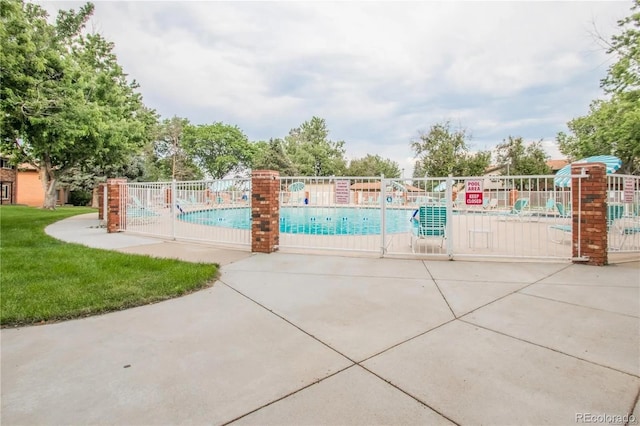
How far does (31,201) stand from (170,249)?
35967mm

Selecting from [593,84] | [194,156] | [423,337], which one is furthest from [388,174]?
[423,337]

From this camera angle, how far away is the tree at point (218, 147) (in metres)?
46.1

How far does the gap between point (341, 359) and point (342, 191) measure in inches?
182

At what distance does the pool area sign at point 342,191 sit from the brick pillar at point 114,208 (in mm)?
7968

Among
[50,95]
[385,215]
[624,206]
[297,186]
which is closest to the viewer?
[385,215]

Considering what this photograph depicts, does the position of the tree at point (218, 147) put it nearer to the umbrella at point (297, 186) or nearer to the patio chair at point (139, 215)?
the patio chair at point (139, 215)

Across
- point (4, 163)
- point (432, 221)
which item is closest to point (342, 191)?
point (432, 221)

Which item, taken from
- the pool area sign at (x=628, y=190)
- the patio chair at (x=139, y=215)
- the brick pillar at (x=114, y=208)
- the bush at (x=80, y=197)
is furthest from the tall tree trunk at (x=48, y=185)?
the pool area sign at (x=628, y=190)

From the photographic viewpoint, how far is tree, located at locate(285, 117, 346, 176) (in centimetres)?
5069

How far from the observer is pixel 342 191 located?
6.80 m

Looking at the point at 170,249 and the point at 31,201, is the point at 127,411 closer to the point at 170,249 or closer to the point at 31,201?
the point at 170,249

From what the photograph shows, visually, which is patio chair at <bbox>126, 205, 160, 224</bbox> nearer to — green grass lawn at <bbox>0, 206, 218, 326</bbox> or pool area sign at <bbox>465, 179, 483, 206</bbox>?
green grass lawn at <bbox>0, 206, 218, 326</bbox>

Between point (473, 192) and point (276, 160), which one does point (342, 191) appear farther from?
point (276, 160)

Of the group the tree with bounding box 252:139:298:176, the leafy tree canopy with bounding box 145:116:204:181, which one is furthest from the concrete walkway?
the leafy tree canopy with bounding box 145:116:204:181
